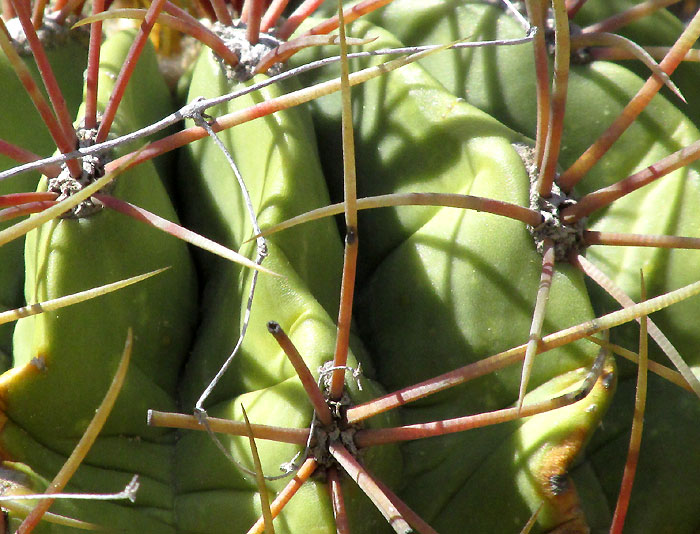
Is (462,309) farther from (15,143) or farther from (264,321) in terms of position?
(15,143)

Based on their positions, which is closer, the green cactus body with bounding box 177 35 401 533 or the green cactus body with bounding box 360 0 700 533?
the green cactus body with bounding box 177 35 401 533

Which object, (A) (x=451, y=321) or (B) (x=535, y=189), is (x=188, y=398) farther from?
(B) (x=535, y=189)

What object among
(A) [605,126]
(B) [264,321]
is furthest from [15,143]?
(A) [605,126]

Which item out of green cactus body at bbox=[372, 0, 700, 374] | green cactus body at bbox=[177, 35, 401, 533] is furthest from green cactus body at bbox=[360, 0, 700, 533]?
green cactus body at bbox=[177, 35, 401, 533]

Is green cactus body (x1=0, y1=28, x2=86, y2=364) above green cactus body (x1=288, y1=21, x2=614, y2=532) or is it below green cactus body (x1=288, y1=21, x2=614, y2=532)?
above

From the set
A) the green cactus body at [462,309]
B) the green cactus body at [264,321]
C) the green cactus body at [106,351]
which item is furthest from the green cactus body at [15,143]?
the green cactus body at [462,309]

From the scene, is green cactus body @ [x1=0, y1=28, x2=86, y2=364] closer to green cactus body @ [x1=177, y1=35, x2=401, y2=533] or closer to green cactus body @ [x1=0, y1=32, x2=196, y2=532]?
green cactus body @ [x1=0, y1=32, x2=196, y2=532]

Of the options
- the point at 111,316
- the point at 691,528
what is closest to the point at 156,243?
the point at 111,316

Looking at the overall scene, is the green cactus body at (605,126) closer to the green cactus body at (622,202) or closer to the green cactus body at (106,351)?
the green cactus body at (622,202)
